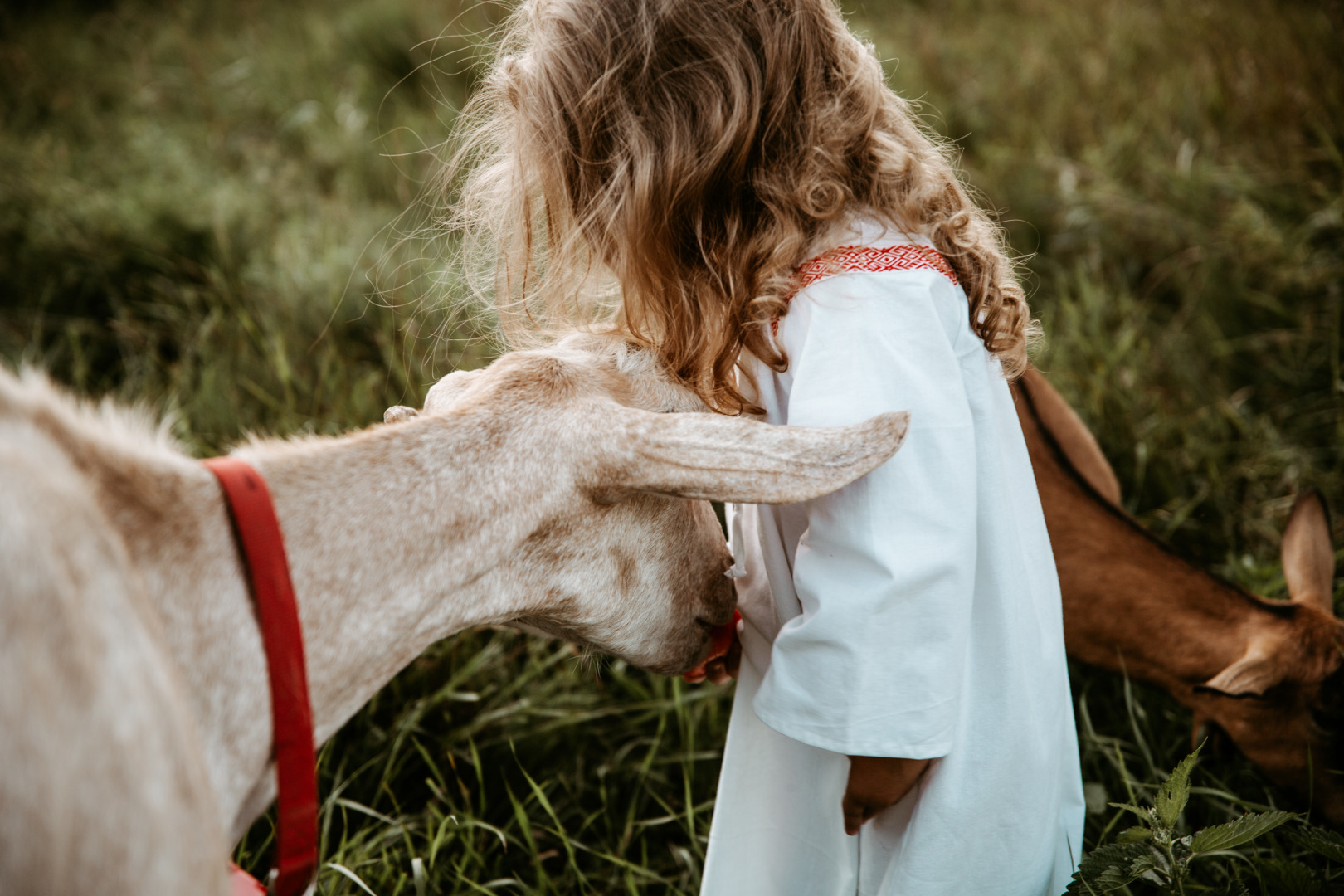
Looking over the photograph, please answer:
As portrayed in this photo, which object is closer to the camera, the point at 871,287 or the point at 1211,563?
the point at 871,287

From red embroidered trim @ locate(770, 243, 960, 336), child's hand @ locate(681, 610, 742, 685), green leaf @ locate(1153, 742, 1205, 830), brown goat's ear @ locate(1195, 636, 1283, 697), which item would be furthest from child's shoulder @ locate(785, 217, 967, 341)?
brown goat's ear @ locate(1195, 636, 1283, 697)

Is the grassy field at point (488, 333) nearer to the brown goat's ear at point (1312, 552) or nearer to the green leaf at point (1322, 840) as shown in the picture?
the green leaf at point (1322, 840)

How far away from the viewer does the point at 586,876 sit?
2361 mm

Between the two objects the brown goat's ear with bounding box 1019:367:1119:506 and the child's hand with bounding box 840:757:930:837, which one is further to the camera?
the brown goat's ear with bounding box 1019:367:1119:506

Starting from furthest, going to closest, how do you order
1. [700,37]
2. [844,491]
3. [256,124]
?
[256,124] → [700,37] → [844,491]

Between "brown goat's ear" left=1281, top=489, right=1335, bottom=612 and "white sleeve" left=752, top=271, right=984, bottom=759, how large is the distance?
172cm

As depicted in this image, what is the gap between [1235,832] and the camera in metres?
1.58

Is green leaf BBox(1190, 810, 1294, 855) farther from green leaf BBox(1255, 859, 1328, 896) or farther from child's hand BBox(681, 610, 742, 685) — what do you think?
child's hand BBox(681, 610, 742, 685)

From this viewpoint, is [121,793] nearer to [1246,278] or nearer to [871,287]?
[871,287]

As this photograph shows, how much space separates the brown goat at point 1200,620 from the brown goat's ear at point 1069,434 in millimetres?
12

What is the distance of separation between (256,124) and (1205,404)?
235 inches

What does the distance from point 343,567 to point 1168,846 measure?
145 centimetres

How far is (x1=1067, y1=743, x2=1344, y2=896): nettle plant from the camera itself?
1.56 metres

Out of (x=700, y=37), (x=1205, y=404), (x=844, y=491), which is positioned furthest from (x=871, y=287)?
(x=1205, y=404)
